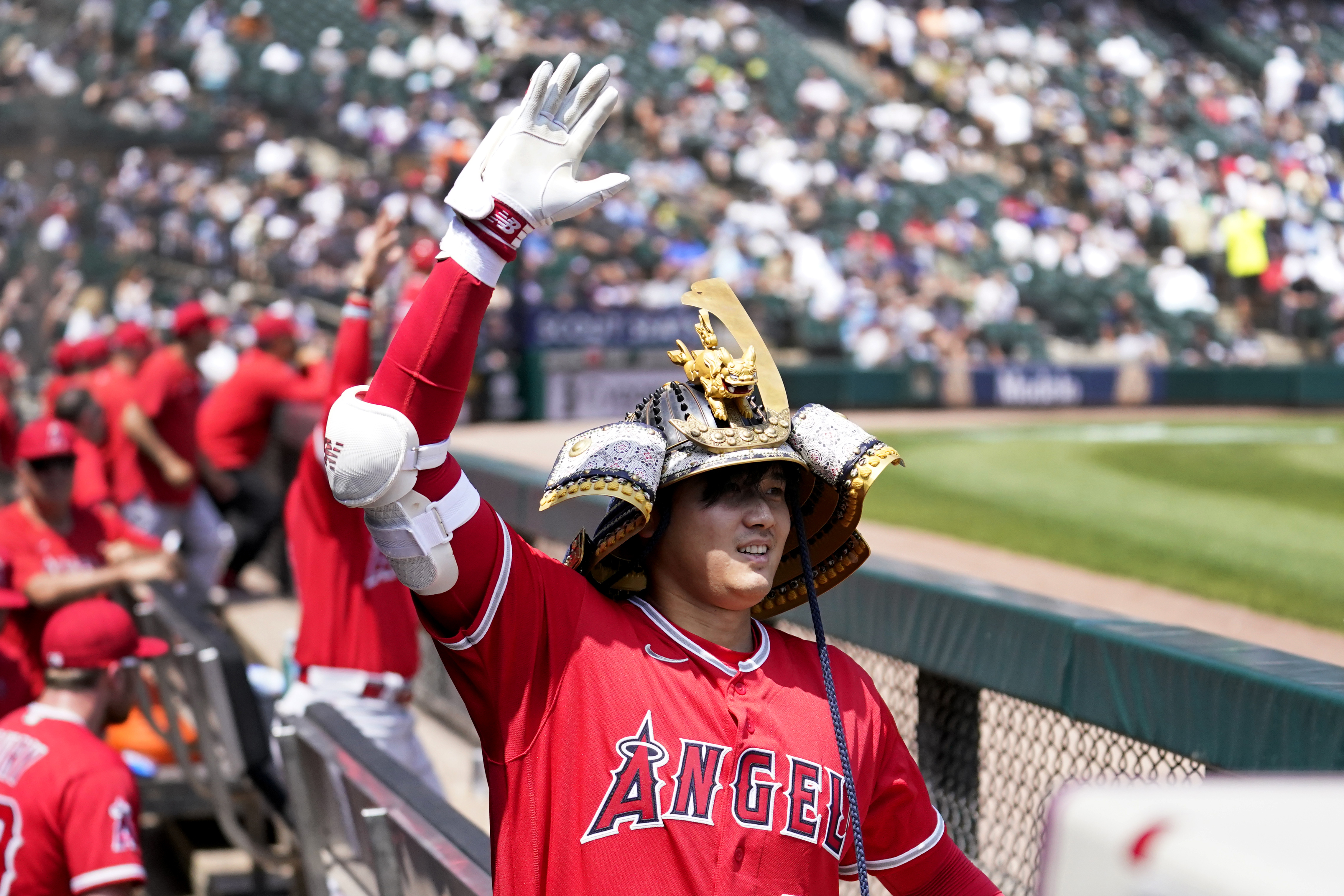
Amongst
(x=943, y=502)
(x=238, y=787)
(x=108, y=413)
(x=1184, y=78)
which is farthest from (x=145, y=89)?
(x=1184, y=78)

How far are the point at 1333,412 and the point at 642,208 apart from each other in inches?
363

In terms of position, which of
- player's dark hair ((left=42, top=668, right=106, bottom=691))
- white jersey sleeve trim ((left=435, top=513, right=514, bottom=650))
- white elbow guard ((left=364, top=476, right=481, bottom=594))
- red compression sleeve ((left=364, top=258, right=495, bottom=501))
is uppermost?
red compression sleeve ((left=364, top=258, right=495, bottom=501))

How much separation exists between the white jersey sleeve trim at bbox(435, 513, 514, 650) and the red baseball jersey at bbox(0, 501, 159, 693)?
318 centimetres

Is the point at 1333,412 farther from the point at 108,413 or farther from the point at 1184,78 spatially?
the point at 108,413

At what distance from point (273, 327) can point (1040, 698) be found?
5.38 metres

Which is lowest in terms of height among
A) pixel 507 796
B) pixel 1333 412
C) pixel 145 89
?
pixel 1333 412

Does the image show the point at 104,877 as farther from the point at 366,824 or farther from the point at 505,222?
the point at 505,222

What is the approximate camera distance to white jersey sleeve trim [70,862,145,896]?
327 centimetres

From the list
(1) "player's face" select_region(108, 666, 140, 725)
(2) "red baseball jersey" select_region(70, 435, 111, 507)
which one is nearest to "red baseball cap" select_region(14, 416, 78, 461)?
(1) "player's face" select_region(108, 666, 140, 725)

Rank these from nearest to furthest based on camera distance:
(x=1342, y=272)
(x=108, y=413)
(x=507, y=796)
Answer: (x=507, y=796), (x=108, y=413), (x=1342, y=272)

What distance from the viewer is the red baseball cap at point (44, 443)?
16.3 ft

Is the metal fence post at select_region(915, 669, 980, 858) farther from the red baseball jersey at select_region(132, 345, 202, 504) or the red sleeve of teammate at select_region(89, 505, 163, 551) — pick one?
the red baseball jersey at select_region(132, 345, 202, 504)

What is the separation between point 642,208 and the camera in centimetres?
1953

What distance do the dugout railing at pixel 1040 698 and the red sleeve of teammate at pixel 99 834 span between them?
182 centimetres
